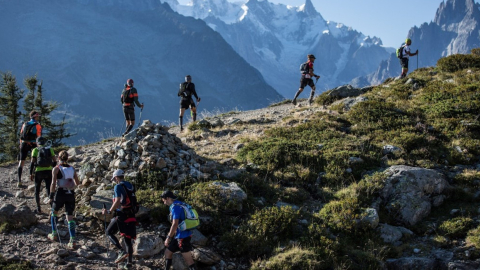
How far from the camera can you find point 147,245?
795 cm

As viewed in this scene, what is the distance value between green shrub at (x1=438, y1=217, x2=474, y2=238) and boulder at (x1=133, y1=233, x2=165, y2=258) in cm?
649

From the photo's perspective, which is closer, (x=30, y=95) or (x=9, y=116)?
(x=9, y=116)

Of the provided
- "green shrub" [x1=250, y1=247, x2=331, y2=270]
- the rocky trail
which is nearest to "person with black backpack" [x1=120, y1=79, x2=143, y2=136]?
the rocky trail

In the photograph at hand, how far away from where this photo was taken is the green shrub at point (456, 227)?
8.37 meters

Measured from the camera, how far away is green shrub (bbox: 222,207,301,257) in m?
8.02

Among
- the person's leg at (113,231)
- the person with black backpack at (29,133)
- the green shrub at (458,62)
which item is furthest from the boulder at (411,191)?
the green shrub at (458,62)

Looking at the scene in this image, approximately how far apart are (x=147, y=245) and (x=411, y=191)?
669 centimetres

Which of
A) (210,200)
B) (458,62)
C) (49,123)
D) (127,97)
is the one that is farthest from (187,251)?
(49,123)

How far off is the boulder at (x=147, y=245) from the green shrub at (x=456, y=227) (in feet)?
21.3

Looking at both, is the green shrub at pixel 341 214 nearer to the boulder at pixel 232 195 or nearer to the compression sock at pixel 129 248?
the boulder at pixel 232 195

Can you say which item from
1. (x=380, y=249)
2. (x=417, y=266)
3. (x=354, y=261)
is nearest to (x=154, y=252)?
(x=354, y=261)

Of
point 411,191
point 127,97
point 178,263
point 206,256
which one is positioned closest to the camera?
point 178,263

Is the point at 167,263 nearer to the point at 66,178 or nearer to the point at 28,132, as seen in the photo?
the point at 66,178

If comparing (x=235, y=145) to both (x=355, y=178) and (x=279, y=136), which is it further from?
(x=355, y=178)
